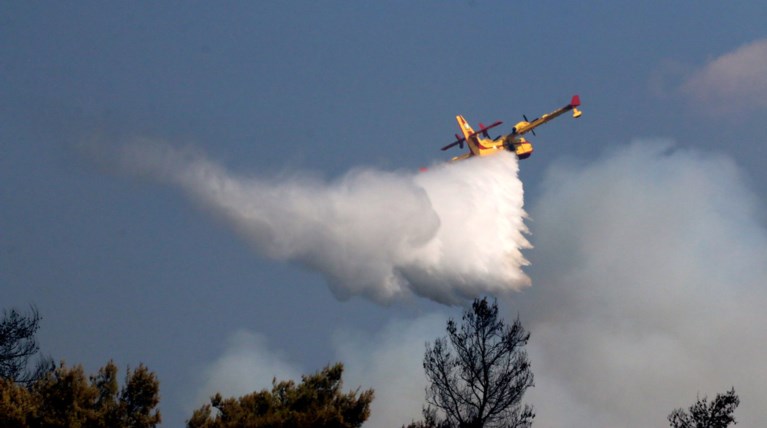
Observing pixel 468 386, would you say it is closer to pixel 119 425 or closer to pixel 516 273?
pixel 119 425

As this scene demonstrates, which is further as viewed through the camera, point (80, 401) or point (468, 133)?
point (468, 133)

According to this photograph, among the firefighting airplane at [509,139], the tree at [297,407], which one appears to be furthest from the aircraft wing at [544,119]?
the tree at [297,407]

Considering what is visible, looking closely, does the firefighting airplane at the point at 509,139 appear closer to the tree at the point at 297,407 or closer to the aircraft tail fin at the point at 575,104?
the aircraft tail fin at the point at 575,104

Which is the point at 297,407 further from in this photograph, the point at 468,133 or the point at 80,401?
the point at 468,133

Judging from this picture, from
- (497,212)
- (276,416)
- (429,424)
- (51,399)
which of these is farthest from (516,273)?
(51,399)

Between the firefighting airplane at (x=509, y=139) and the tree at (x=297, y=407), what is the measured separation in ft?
161

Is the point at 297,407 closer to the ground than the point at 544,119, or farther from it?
closer to the ground

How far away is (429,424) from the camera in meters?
63.3

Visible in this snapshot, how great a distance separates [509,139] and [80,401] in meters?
58.2

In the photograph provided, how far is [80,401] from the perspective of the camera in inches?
2199

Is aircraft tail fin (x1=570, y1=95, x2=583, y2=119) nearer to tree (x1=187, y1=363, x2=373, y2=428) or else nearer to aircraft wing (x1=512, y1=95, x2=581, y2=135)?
aircraft wing (x1=512, y1=95, x2=581, y2=135)

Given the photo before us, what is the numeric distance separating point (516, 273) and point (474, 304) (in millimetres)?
26450

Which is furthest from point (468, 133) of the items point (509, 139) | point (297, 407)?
point (297, 407)

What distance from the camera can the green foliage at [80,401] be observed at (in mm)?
54688
